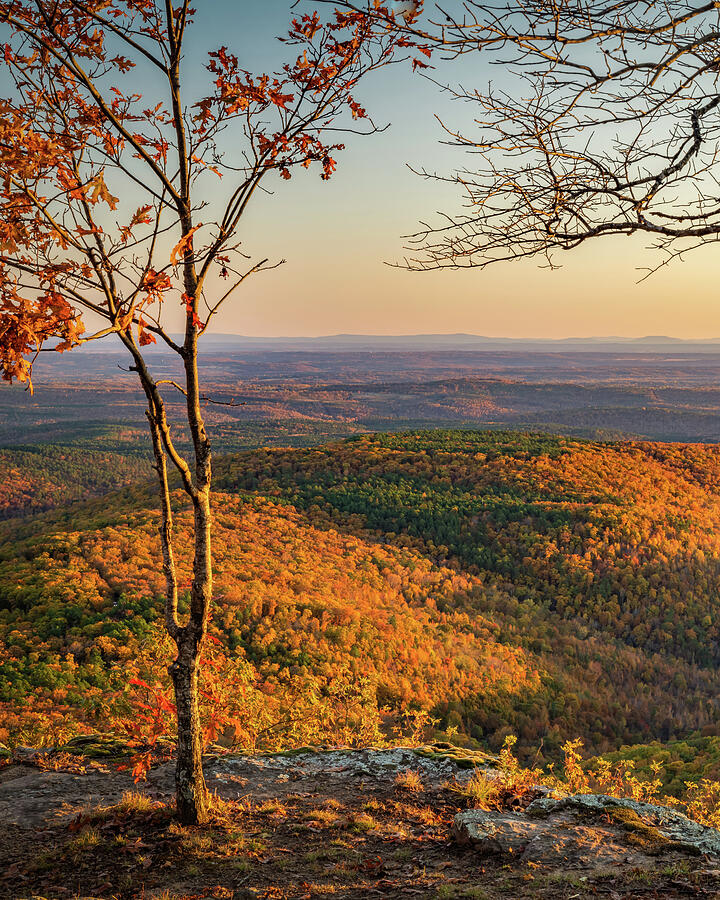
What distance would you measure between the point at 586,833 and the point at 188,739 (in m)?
3.57

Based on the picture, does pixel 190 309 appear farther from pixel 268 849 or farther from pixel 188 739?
pixel 268 849

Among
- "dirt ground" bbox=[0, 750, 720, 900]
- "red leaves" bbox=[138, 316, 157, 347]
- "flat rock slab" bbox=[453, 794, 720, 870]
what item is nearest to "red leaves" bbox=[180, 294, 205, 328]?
"red leaves" bbox=[138, 316, 157, 347]

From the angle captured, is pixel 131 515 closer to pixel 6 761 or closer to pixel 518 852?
pixel 6 761

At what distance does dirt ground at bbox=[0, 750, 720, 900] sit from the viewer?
4.23 metres

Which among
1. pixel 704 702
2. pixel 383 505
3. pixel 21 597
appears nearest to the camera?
pixel 21 597

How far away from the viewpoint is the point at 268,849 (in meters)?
4.92

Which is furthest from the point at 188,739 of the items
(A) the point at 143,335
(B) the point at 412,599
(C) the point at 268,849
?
(B) the point at 412,599

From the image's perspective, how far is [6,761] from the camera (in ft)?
21.4

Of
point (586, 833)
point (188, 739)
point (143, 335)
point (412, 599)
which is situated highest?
point (143, 335)

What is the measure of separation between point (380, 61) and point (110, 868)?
6.44 meters

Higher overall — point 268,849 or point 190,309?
point 190,309

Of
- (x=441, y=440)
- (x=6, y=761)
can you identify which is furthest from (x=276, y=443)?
(x=6, y=761)

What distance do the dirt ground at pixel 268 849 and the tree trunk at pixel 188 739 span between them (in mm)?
165

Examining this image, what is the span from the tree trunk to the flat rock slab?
7.58ft
